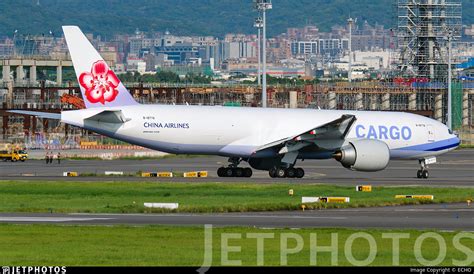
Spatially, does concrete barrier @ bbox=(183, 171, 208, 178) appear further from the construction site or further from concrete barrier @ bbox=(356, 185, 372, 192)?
the construction site

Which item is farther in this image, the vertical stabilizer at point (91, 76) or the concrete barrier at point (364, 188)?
the vertical stabilizer at point (91, 76)

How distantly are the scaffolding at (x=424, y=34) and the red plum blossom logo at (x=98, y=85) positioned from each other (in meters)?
90.5

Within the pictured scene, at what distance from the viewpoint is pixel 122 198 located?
160 feet

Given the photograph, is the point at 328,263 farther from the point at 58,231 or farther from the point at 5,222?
the point at 5,222

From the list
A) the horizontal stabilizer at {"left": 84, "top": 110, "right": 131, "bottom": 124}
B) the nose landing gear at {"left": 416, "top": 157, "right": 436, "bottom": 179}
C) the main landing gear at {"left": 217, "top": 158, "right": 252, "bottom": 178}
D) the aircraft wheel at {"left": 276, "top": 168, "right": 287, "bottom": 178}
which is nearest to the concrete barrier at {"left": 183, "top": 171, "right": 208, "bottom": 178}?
the main landing gear at {"left": 217, "top": 158, "right": 252, "bottom": 178}

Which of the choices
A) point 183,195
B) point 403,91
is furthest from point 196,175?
point 403,91

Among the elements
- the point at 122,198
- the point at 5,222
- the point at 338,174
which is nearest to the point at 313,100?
the point at 338,174

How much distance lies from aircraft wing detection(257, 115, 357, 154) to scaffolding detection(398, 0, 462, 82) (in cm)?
8796

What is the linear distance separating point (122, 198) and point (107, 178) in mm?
13843

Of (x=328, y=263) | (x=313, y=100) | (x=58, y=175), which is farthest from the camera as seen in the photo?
(x=313, y=100)

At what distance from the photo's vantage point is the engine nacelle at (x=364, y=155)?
62594 millimetres

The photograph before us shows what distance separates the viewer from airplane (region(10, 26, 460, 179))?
2468 inches

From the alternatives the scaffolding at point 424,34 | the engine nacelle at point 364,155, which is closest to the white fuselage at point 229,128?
the engine nacelle at point 364,155

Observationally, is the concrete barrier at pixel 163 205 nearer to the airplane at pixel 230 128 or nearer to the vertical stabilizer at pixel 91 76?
the airplane at pixel 230 128
